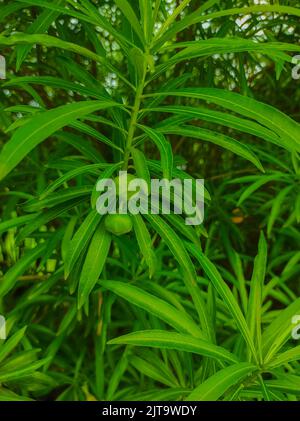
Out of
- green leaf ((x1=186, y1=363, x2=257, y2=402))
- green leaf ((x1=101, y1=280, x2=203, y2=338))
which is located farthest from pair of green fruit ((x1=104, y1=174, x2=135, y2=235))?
green leaf ((x1=186, y1=363, x2=257, y2=402))

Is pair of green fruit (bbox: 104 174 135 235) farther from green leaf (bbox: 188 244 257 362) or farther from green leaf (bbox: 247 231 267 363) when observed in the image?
green leaf (bbox: 247 231 267 363)

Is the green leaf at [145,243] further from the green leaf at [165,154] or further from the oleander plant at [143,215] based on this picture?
the green leaf at [165,154]

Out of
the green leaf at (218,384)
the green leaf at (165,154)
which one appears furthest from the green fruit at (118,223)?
the green leaf at (218,384)

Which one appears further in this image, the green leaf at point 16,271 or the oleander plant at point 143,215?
the green leaf at point 16,271

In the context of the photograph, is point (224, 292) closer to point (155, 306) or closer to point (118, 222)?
point (155, 306)

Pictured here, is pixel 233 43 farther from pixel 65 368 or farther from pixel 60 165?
pixel 65 368

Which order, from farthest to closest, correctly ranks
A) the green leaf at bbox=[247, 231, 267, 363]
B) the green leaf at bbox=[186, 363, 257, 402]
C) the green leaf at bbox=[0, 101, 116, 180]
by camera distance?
the green leaf at bbox=[247, 231, 267, 363] < the green leaf at bbox=[186, 363, 257, 402] < the green leaf at bbox=[0, 101, 116, 180]

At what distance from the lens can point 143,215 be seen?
83 centimetres

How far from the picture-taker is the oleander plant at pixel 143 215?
71 cm

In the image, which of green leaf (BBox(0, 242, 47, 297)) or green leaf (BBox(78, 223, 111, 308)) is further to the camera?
green leaf (BBox(0, 242, 47, 297))

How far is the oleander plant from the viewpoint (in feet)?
2.34
